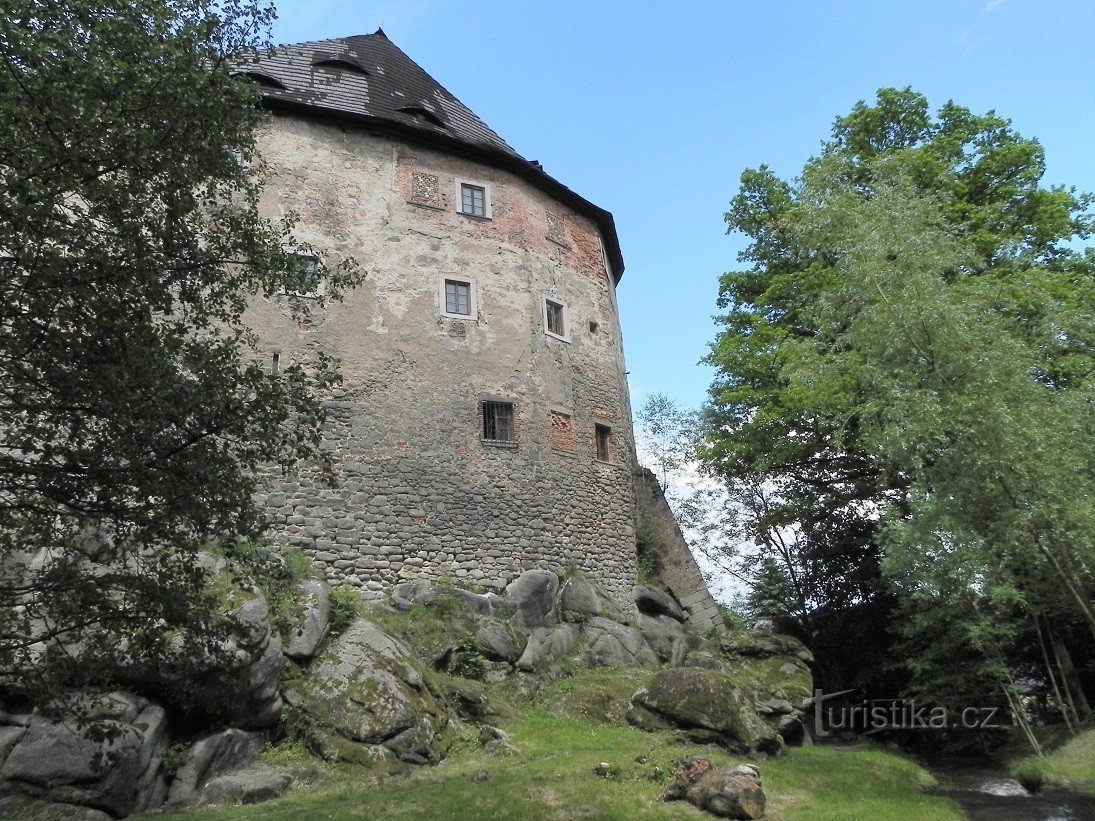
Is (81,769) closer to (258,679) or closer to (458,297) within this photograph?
(258,679)

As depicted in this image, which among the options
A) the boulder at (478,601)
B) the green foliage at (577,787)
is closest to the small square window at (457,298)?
the boulder at (478,601)

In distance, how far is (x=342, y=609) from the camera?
11.8 metres

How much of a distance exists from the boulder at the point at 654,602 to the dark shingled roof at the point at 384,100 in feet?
32.7

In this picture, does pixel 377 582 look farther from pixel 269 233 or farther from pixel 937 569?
pixel 937 569

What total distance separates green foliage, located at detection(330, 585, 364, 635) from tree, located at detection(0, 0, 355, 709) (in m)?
5.06

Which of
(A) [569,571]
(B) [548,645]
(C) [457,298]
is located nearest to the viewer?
(B) [548,645]

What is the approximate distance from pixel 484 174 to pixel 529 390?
568 cm

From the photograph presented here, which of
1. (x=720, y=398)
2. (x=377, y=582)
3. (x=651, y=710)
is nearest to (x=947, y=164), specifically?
(x=720, y=398)

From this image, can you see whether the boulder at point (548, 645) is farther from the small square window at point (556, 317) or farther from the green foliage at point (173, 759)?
the small square window at point (556, 317)

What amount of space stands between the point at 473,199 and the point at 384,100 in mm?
3453

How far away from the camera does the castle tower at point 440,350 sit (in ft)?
49.5

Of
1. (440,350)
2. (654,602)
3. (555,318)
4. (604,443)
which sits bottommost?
(654,602)

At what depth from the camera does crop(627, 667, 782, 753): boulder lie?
11.2 metres

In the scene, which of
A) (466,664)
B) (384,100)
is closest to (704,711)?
(466,664)
